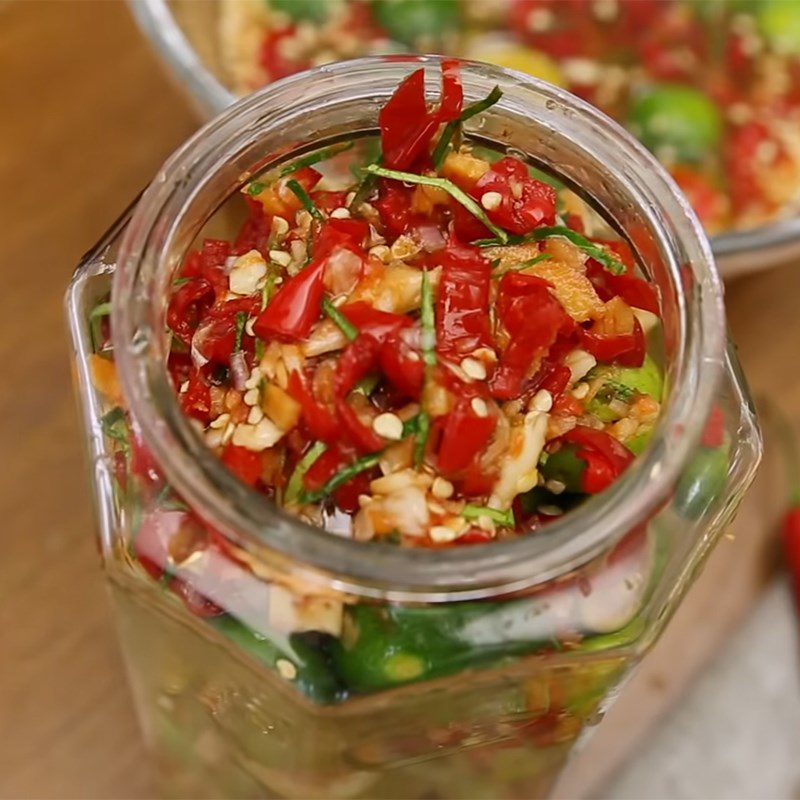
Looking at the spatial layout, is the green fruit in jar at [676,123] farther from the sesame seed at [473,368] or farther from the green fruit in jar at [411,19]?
the sesame seed at [473,368]

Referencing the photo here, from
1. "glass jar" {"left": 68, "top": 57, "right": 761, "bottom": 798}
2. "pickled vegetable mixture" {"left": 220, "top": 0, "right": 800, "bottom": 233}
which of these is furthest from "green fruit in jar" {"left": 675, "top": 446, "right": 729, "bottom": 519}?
"pickled vegetable mixture" {"left": 220, "top": 0, "right": 800, "bottom": 233}

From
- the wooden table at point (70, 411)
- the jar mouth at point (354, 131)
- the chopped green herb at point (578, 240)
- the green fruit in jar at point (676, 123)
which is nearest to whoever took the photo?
the jar mouth at point (354, 131)

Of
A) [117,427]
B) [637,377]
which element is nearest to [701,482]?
[637,377]

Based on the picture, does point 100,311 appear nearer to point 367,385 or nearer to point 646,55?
point 367,385

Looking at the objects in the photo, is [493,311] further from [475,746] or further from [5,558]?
[5,558]

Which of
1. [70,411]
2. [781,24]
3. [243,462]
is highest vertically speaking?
[243,462]

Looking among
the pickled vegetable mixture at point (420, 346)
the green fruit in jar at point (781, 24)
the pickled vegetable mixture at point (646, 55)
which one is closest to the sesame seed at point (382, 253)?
the pickled vegetable mixture at point (420, 346)
